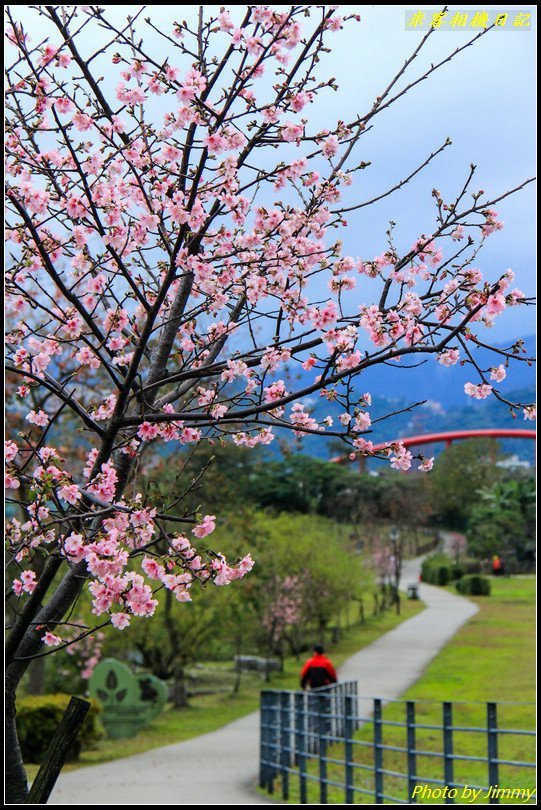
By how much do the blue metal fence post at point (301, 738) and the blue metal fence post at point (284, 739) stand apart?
0.13m

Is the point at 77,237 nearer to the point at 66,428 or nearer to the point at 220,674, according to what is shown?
the point at 66,428

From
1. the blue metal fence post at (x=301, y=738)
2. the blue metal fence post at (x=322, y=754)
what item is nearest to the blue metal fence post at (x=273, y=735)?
the blue metal fence post at (x=301, y=738)

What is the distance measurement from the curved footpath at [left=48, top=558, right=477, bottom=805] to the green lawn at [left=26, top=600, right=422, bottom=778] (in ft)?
1.81

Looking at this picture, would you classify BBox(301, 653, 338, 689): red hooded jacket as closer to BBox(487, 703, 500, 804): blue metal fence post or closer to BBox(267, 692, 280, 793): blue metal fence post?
BBox(267, 692, 280, 793): blue metal fence post

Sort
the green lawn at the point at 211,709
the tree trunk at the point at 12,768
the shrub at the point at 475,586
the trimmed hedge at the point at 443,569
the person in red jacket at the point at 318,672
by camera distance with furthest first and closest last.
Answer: the trimmed hedge at the point at 443,569, the shrub at the point at 475,586, the green lawn at the point at 211,709, the person in red jacket at the point at 318,672, the tree trunk at the point at 12,768

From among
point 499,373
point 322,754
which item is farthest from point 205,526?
point 322,754

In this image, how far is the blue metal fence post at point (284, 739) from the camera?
11.0 m

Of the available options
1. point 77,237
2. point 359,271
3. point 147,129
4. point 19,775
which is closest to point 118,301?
point 77,237

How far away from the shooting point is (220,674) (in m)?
26.2

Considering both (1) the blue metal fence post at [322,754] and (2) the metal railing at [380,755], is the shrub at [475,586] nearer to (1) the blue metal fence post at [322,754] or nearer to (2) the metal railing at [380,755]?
(2) the metal railing at [380,755]

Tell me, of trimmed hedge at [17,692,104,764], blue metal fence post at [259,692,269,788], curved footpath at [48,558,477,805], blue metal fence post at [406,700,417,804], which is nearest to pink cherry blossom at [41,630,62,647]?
blue metal fence post at [406,700,417,804]

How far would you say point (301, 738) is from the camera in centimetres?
1072

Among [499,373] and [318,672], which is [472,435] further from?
[499,373]

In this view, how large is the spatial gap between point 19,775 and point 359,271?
219cm
